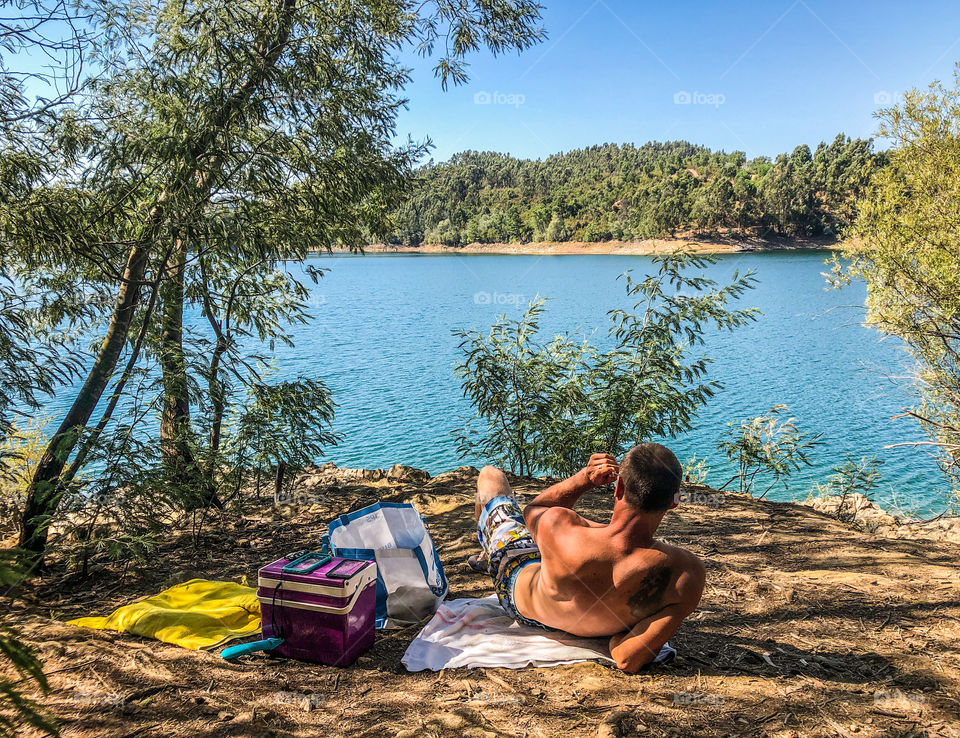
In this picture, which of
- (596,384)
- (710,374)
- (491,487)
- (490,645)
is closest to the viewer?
(490,645)

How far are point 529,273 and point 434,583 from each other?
46.6 meters

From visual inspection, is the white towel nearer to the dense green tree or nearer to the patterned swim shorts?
the patterned swim shorts

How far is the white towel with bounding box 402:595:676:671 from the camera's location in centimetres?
273

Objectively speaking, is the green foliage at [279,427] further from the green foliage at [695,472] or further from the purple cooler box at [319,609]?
the green foliage at [695,472]

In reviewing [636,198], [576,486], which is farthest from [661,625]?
[636,198]

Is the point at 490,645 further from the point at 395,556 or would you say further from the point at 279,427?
the point at 279,427

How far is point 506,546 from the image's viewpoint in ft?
10.8

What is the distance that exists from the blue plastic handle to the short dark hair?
1.86m

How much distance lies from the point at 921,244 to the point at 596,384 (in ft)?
19.5

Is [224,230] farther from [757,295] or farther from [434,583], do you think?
[757,295]

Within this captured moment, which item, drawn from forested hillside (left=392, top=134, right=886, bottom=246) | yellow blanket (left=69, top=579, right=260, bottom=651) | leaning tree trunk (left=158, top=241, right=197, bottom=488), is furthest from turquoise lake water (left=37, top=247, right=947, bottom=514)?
forested hillside (left=392, top=134, right=886, bottom=246)

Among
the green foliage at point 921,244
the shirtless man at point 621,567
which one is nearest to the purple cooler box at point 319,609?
the shirtless man at point 621,567

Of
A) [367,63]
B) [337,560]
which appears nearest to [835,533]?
[337,560]

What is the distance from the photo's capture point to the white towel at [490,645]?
8.97 feet
